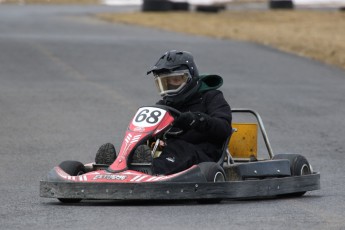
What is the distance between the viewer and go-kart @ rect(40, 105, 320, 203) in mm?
8453

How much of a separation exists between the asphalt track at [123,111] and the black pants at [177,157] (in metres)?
0.32

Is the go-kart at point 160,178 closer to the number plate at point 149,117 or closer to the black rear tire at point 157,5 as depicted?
the number plate at point 149,117

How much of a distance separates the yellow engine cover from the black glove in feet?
3.31

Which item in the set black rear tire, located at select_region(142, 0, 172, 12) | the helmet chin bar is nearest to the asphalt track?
the helmet chin bar

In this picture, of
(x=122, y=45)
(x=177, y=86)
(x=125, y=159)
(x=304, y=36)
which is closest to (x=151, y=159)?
(x=125, y=159)

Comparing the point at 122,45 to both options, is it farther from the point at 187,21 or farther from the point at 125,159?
the point at 125,159

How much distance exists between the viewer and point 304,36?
31688mm

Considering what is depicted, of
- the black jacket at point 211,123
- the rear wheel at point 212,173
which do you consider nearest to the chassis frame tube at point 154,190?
the rear wheel at point 212,173

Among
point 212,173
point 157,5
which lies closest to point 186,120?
point 212,173

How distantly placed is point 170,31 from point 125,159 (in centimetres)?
2564

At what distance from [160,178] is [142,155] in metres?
0.33

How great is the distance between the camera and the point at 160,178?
8508mm

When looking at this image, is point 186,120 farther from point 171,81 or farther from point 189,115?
point 171,81

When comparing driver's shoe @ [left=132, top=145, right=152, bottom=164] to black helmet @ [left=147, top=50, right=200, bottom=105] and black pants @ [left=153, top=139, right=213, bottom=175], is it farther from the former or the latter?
black helmet @ [left=147, top=50, right=200, bottom=105]
